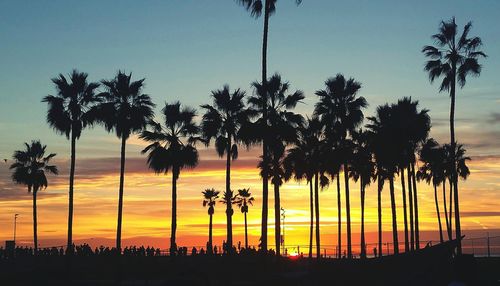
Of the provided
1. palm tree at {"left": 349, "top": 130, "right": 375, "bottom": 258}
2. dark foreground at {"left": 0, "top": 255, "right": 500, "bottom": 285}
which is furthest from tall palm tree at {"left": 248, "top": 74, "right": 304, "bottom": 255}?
palm tree at {"left": 349, "top": 130, "right": 375, "bottom": 258}

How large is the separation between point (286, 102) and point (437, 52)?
44.9 feet

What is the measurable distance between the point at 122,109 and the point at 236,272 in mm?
16357

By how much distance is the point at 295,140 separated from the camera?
139 feet

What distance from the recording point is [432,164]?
273 feet

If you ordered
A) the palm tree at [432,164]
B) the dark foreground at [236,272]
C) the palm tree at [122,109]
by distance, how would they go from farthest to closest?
the palm tree at [432,164]
the palm tree at [122,109]
the dark foreground at [236,272]

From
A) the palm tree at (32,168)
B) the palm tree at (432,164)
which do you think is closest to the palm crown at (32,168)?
the palm tree at (32,168)

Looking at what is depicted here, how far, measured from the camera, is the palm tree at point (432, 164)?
2805 inches

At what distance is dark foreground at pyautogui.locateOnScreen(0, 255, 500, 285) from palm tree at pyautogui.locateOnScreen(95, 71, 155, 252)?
4911 millimetres

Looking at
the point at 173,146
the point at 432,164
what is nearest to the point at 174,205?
the point at 173,146

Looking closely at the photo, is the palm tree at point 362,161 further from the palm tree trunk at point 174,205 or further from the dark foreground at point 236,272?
the palm tree trunk at point 174,205

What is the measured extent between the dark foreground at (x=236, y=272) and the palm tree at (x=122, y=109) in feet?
16.1

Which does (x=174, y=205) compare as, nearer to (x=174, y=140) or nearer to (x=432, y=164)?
(x=174, y=140)

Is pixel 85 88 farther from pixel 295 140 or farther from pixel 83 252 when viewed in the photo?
pixel 295 140

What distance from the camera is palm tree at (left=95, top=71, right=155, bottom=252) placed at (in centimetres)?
5138
